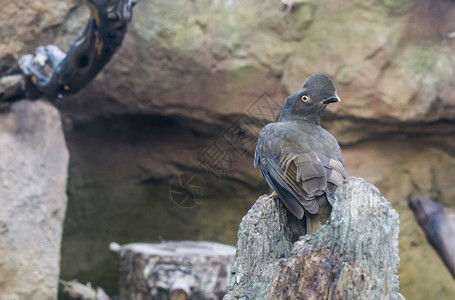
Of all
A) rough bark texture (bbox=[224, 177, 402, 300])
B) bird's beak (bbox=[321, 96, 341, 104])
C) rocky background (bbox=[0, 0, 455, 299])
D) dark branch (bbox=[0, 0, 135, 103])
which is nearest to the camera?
rough bark texture (bbox=[224, 177, 402, 300])

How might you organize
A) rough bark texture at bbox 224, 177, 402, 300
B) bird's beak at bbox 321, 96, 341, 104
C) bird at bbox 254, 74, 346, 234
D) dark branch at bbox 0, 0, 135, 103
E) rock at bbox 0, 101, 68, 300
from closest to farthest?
rough bark texture at bbox 224, 177, 402, 300
bird at bbox 254, 74, 346, 234
bird's beak at bbox 321, 96, 341, 104
dark branch at bbox 0, 0, 135, 103
rock at bbox 0, 101, 68, 300

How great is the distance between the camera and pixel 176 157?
4.00m

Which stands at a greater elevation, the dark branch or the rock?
the dark branch

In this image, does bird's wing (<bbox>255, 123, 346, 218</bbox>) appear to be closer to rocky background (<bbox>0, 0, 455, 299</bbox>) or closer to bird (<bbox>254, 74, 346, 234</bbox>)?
bird (<bbox>254, 74, 346, 234</bbox>)

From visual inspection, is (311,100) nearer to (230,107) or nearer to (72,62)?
(72,62)

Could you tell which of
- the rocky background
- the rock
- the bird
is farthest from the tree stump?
the bird

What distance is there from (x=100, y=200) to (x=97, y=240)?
1.02 ft

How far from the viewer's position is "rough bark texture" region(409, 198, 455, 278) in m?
3.61

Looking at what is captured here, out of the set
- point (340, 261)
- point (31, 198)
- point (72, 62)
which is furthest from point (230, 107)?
point (340, 261)

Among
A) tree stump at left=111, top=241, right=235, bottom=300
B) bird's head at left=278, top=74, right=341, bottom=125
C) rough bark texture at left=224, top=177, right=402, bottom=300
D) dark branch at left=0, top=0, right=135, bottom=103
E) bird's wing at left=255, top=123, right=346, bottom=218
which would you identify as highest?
dark branch at left=0, top=0, right=135, bottom=103

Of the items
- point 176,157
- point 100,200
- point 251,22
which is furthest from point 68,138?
point 251,22

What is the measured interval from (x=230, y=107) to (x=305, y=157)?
6.91 feet

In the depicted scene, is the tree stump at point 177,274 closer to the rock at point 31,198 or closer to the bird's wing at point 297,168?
the rock at point 31,198

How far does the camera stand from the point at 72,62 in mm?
2930
